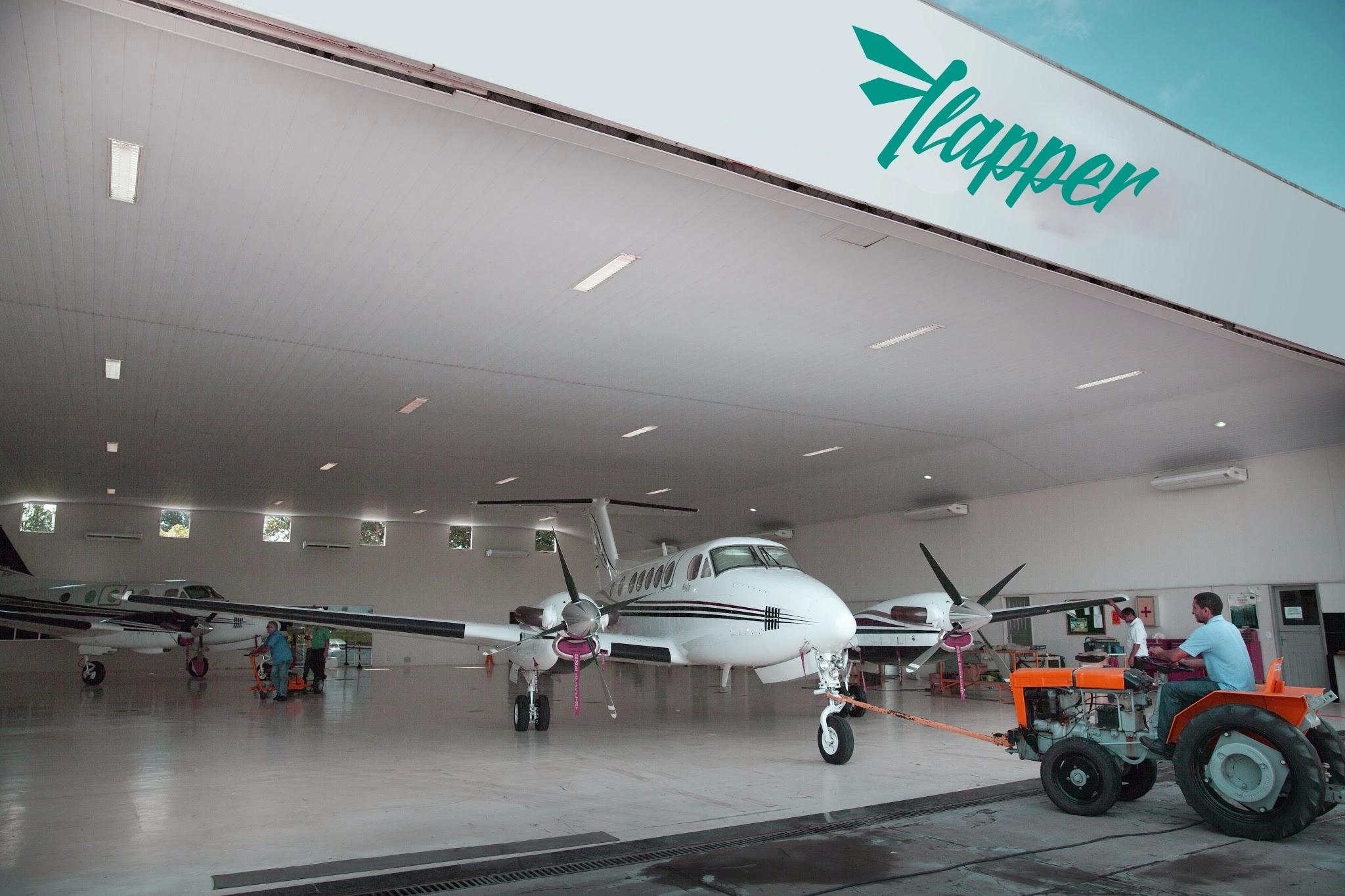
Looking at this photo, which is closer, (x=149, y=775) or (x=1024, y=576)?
(x=149, y=775)

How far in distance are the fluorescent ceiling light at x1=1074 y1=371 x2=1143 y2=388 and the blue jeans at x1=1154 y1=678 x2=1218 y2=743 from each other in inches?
278

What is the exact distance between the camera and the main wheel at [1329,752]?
19.3 ft

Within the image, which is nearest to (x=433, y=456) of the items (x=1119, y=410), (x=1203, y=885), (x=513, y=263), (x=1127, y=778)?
(x=513, y=263)

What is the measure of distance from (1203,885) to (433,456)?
16766 millimetres

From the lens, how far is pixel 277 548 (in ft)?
99.3

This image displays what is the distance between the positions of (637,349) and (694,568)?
3.42 meters

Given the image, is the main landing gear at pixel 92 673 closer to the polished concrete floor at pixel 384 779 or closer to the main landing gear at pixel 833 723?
the polished concrete floor at pixel 384 779

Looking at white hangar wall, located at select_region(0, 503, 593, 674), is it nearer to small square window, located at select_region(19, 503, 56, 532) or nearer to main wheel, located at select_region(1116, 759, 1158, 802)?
small square window, located at select_region(19, 503, 56, 532)

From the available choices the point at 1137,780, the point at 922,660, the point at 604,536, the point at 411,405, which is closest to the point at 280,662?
the point at 411,405

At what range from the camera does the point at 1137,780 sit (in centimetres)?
719

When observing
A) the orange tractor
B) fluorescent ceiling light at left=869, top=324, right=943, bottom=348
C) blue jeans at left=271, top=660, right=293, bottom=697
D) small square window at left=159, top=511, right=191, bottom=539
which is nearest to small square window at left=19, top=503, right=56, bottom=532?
small square window at left=159, top=511, right=191, bottom=539

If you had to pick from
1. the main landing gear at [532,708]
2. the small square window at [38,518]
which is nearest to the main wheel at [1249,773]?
the main landing gear at [532,708]

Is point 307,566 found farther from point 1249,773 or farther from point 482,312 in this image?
point 1249,773

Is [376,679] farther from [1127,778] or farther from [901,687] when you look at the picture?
[1127,778]
